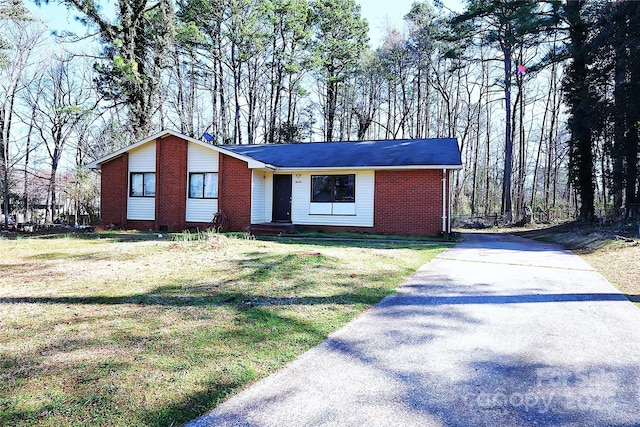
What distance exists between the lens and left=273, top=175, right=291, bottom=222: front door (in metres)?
15.4

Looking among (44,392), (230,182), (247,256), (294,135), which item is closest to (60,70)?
(294,135)

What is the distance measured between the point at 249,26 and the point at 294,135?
751 centimetres

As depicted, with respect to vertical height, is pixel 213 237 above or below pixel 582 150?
below

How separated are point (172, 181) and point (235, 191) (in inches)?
108

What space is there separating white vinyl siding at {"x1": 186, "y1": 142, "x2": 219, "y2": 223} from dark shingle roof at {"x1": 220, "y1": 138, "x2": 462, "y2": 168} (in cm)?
213

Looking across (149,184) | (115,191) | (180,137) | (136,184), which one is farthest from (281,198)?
(115,191)

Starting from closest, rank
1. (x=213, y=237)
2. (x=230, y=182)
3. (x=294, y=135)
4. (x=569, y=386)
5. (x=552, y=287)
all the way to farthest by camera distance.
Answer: (x=569, y=386)
(x=552, y=287)
(x=213, y=237)
(x=230, y=182)
(x=294, y=135)

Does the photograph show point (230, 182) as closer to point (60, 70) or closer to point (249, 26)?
point (249, 26)

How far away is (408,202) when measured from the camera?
13781mm

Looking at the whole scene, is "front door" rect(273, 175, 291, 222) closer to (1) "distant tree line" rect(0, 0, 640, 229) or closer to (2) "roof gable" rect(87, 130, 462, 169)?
(2) "roof gable" rect(87, 130, 462, 169)

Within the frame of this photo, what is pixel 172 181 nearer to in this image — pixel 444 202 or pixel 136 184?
pixel 136 184

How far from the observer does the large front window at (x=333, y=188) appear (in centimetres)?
1450

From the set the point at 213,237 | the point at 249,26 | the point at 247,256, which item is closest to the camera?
the point at 247,256

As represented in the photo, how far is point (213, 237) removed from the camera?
30.0 ft
